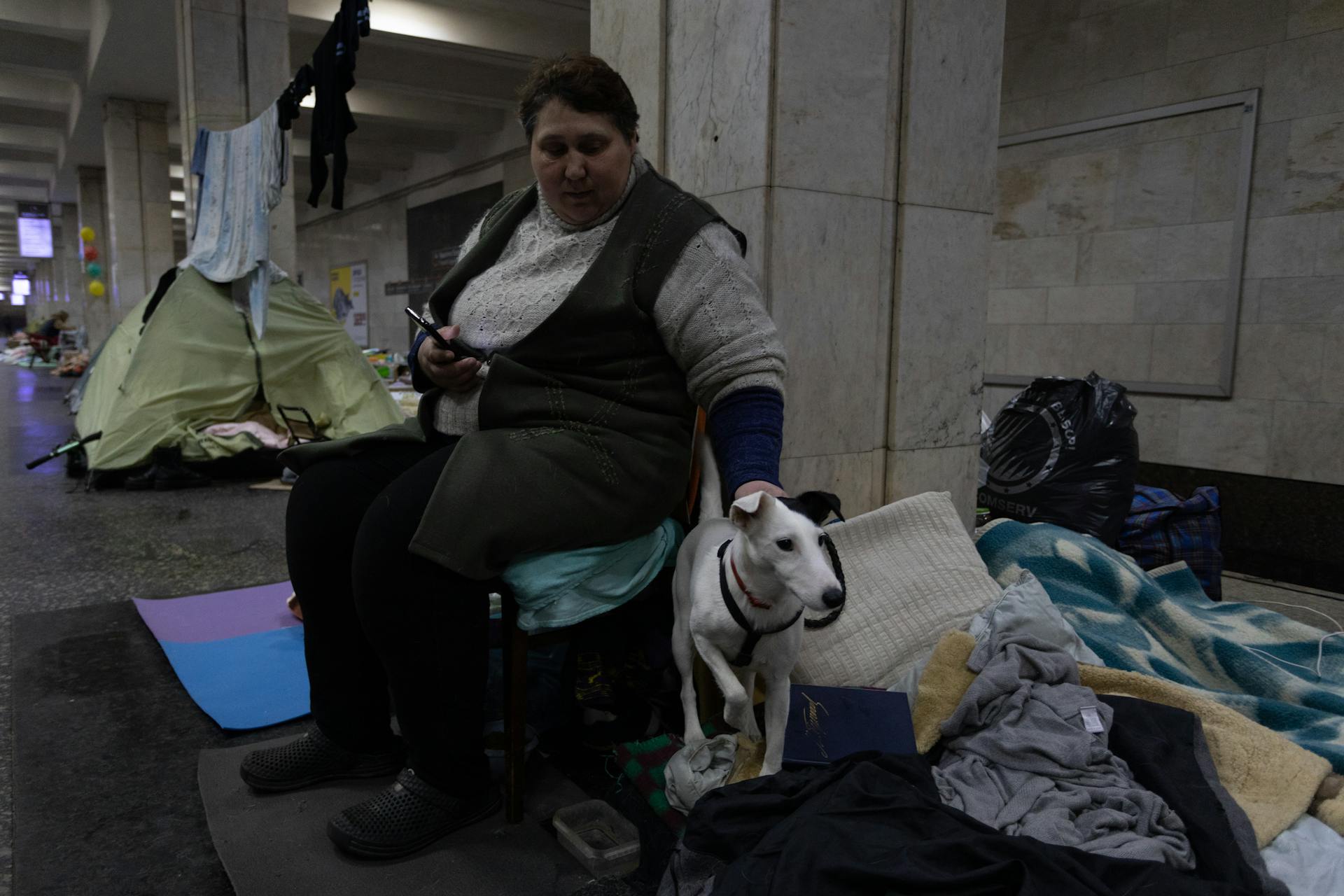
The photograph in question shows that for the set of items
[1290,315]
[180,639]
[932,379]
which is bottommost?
[180,639]

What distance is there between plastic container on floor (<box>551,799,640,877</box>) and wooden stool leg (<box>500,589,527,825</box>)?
3.7 inches

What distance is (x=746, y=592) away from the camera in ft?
5.54

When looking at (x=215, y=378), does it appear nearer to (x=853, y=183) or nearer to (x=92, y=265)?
(x=853, y=183)

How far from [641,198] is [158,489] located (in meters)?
4.74

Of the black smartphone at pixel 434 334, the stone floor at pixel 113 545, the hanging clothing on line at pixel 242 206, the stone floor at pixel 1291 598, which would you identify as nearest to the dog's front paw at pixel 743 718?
the black smartphone at pixel 434 334

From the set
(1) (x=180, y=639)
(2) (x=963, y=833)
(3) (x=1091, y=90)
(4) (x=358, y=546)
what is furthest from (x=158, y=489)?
(3) (x=1091, y=90)

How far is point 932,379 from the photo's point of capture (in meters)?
2.79

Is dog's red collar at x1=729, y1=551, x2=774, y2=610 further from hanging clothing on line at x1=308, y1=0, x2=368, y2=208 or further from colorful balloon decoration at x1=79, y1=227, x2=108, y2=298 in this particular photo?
colorful balloon decoration at x1=79, y1=227, x2=108, y2=298

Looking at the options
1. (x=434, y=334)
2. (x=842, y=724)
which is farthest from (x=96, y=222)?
(x=842, y=724)

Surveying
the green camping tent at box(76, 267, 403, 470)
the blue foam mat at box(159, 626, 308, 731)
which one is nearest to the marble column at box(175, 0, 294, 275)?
the green camping tent at box(76, 267, 403, 470)

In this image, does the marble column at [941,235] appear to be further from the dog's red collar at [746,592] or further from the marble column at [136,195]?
the marble column at [136,195]

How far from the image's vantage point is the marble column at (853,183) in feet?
7.93

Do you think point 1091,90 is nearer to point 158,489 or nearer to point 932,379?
point 932,379

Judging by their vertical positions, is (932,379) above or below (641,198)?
below
